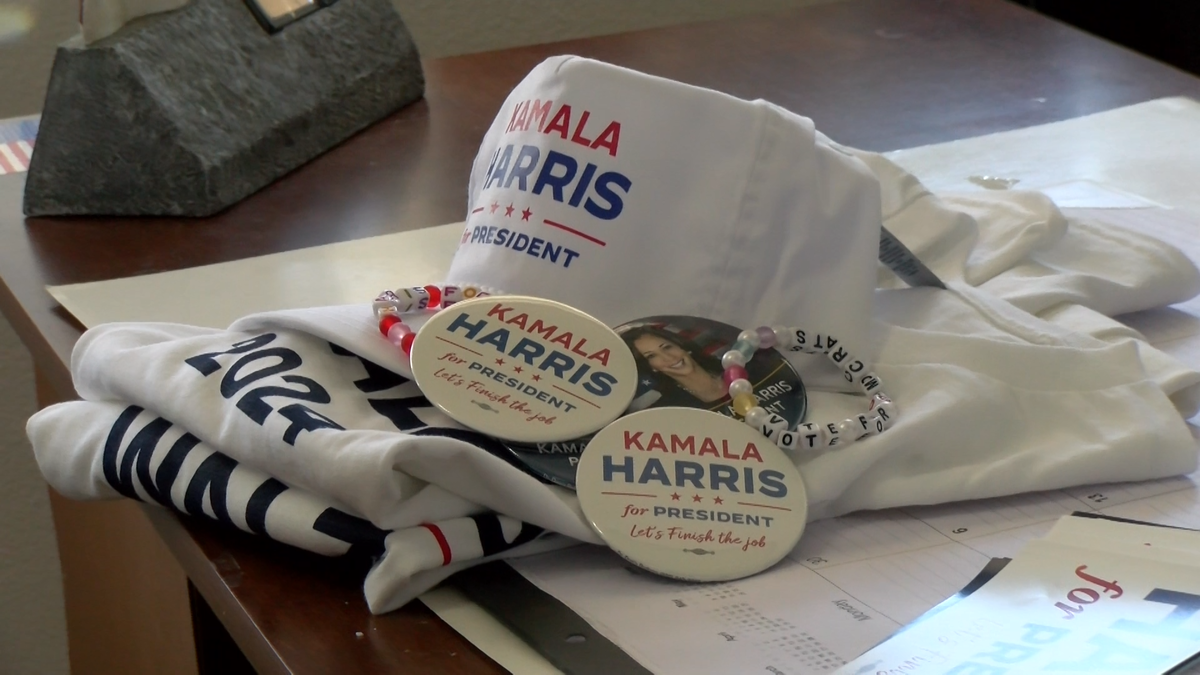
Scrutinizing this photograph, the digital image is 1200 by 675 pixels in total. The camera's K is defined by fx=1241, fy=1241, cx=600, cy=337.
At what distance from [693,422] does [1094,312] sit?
257 mm

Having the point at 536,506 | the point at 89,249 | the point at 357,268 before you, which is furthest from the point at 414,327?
the point at 89,249

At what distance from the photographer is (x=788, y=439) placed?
498 mm

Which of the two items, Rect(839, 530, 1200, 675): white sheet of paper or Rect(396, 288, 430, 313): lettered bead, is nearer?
Rect(839, 530, 1200, 675): white sheet of paper

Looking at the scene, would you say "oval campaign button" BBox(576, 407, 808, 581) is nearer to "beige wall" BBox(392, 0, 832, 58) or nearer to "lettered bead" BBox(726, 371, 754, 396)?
"lettered bead" BBox(726, 371, 754, 396)

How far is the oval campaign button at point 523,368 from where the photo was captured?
49 centimetres

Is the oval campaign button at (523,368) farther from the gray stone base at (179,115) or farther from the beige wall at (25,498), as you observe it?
the beige wall at (25,498)

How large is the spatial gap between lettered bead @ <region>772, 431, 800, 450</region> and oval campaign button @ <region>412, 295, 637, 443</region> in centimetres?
6

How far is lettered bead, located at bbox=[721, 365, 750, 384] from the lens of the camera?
53cm

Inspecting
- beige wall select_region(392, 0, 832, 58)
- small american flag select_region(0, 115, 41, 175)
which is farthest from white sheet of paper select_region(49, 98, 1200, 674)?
beige wall select_region(392, 0, 832, 58)

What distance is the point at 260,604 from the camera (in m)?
0.45

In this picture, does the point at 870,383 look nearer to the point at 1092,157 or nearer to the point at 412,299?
the point at 412,299

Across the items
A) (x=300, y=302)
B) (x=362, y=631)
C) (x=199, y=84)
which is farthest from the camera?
(x=199, y=84)

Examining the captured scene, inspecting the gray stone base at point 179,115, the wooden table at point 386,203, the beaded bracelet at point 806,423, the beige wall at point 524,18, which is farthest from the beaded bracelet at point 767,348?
the beige wall at point 524,18

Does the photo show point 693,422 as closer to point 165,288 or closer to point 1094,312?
point 1094,312
